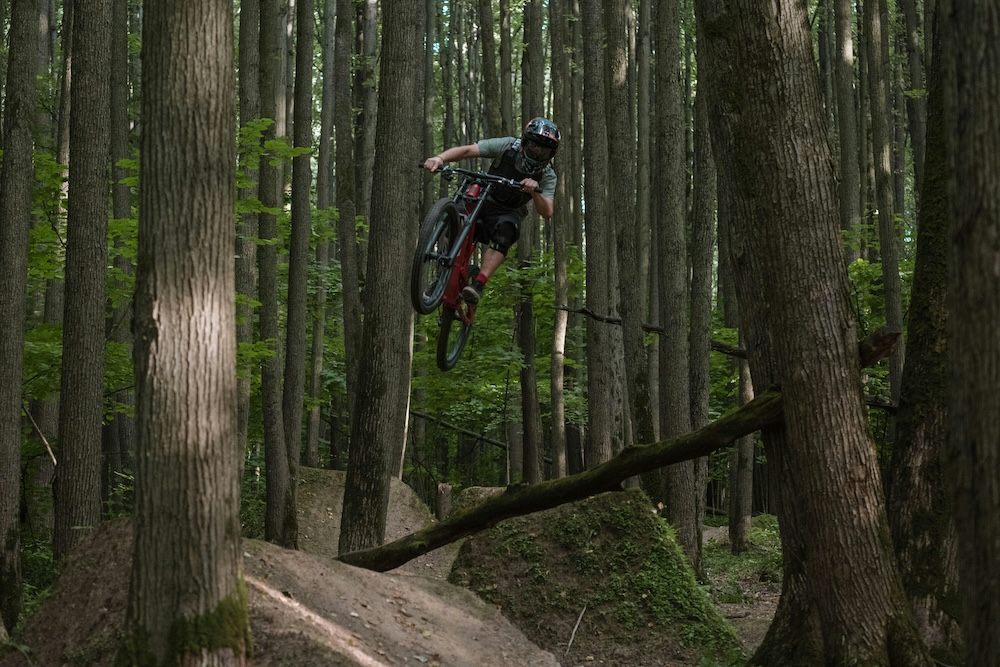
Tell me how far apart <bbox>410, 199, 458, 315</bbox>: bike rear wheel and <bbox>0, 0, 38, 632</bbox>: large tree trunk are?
3.78 m

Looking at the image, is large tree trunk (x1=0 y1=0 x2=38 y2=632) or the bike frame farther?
large tree trunk (x1=0 y1=0 x2=38 y2=632)

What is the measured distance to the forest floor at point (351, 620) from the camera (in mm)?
5105

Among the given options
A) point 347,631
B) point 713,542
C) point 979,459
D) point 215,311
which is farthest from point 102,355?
point 713,542

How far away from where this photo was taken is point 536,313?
1791 centimetres

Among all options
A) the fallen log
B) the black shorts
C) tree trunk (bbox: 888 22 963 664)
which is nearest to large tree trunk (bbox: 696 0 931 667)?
the fallen log

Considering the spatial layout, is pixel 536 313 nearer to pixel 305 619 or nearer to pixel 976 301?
pixel 305 619

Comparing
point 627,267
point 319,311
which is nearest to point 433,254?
point 627,267

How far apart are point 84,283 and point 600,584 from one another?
5.42m

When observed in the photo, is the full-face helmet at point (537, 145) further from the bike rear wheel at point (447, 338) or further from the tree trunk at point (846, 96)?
the tree trunk at point (846, 96)

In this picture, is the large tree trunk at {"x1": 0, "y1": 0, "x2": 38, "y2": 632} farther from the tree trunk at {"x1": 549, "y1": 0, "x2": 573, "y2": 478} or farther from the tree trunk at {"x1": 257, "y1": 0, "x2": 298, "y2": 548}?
the tree trunk at {"x1": 549, "y1": 0, "x2": 573, "y2": 478}

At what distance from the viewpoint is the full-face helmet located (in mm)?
8383

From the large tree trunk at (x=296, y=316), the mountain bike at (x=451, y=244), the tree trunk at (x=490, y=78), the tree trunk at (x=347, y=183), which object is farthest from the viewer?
the tree trunk at (x=490, y=78)

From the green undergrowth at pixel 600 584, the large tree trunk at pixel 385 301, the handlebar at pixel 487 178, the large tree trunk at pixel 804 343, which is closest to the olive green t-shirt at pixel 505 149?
the handlebar at pixel 487 178

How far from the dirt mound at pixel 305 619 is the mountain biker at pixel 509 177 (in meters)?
2.97
